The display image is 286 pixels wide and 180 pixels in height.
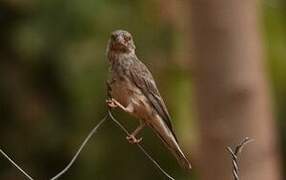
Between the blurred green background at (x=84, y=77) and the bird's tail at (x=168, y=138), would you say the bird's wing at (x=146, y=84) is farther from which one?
the blurred green background at (x=84, y=77)

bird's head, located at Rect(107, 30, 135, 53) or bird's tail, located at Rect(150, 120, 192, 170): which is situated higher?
bird's head, located at Rect(107, 30, 135, 53)

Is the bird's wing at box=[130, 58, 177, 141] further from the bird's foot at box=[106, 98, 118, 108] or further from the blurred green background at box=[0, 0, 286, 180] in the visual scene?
the blurred green background at box=[0, 0, 286, 180]

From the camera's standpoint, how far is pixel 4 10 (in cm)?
416

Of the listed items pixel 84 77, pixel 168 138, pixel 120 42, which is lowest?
pixel 84 77

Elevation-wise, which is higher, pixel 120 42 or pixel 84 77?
pixel 120 42

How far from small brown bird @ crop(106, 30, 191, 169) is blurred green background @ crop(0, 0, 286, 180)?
160 centimetres

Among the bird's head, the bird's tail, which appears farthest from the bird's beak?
the bird's tail

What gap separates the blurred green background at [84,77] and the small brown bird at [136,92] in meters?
1.60

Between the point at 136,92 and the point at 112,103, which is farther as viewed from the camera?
the point at 136,92

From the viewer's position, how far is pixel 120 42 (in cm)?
169

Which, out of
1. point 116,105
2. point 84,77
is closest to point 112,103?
point 116,105

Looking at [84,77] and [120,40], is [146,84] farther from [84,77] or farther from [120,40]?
[84,77]

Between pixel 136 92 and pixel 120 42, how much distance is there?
12 cm

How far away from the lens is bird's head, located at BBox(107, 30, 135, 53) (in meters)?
1.66
